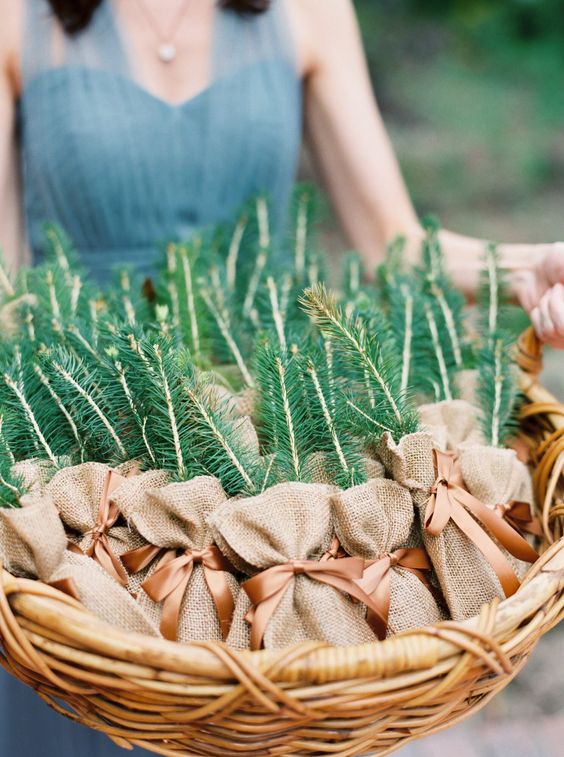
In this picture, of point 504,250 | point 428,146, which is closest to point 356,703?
point 504,250

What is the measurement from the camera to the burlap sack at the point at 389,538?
60 centimetres

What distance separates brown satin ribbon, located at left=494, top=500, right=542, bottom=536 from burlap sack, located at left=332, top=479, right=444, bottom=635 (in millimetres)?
99

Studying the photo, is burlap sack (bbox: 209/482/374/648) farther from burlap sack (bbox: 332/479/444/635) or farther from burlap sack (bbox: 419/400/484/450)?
burlap sack (bbox: 419/400/484/450)

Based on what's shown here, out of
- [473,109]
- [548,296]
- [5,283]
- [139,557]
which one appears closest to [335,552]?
[139,557]

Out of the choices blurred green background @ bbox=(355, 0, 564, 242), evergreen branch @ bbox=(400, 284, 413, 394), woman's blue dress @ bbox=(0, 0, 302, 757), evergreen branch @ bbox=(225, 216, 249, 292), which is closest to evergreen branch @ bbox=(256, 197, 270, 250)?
evergreen branch @ bbox=(225, 216, 249, 292)

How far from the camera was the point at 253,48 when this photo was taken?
120cm

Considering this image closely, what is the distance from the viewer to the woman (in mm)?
1130

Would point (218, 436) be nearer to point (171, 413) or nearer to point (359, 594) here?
point (171, 413)

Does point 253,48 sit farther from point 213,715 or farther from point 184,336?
point 213,715

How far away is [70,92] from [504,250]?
633 mm

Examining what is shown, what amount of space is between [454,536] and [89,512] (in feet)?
0.94

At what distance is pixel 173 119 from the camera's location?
1159 millimetres

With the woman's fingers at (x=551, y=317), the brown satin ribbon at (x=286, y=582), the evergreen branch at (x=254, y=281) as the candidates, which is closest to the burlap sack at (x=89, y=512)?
the brown satin ribbon at (x=286, y=582)

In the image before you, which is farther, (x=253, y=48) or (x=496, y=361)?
(x=253, y=48)
